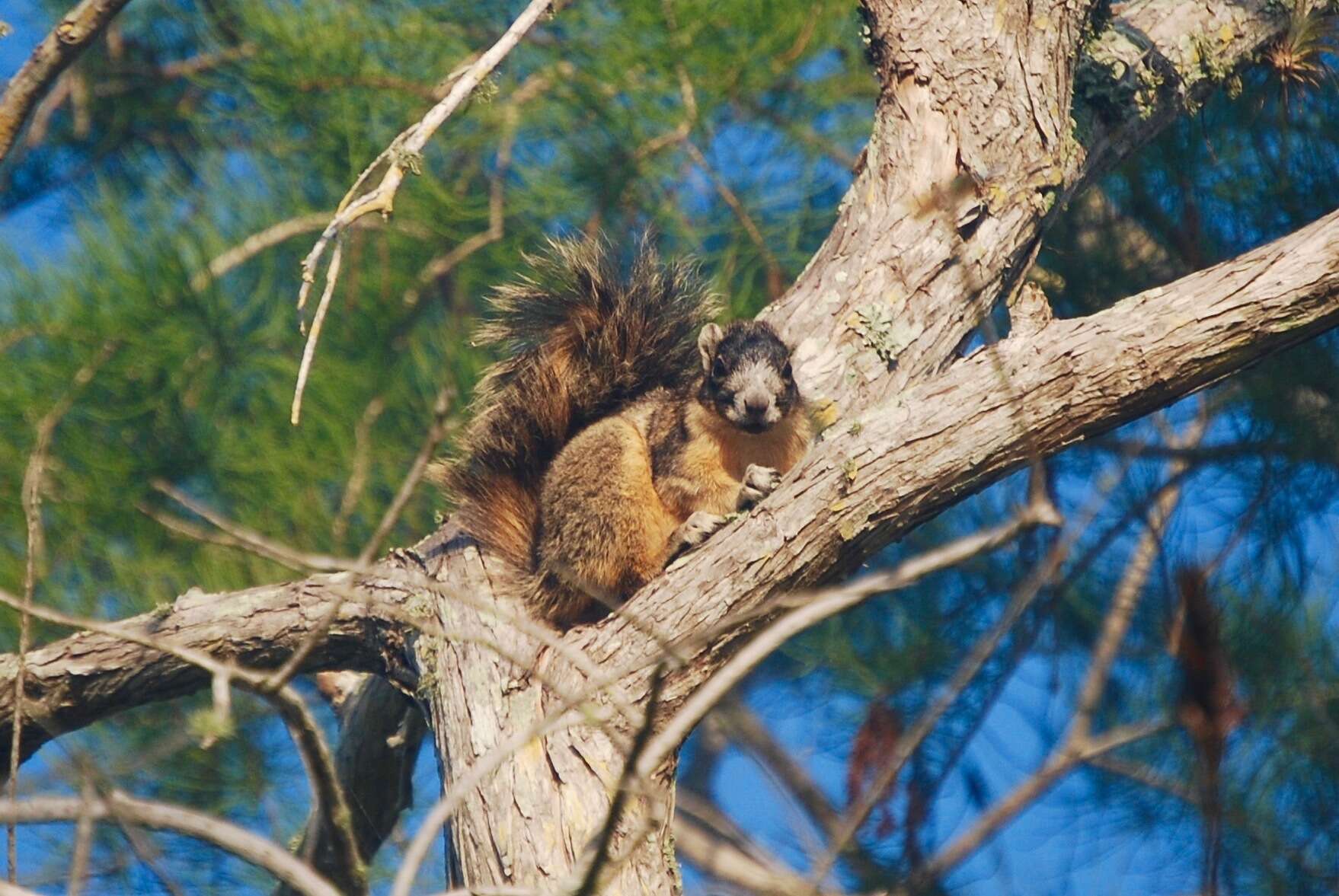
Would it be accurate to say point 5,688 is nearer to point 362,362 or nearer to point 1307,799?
point 362,362

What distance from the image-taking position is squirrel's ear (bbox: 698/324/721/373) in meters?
2.92

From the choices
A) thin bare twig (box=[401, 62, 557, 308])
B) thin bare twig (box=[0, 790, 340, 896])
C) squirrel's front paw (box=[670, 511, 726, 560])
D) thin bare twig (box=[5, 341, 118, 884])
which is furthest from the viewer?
thin bare twig (box=[401, 62, 557, 308])

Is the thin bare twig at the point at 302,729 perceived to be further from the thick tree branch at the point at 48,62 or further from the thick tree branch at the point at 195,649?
the thick tree branch at the point at 195,649

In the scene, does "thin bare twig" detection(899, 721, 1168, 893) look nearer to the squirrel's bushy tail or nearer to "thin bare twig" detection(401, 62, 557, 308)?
the squirrel's bushy tail

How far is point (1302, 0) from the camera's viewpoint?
2.97 m

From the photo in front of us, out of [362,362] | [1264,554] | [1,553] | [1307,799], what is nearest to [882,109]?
[1264,554]

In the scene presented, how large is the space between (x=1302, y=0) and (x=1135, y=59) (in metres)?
0.43

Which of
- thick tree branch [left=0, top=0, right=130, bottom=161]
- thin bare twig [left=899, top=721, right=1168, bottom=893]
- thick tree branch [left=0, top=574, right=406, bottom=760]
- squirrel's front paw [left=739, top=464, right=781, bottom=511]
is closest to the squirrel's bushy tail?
thick tree branch [left=0, top=574, right=406, bottom=760]

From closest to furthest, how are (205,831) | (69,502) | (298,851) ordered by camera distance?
(205,831) < (298,851) < (69,502)

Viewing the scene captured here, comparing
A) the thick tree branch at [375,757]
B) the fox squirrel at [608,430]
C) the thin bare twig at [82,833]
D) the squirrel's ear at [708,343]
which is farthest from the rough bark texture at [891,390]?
the thin bare twig at [82,833]

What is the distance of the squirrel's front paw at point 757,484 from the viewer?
2.58m

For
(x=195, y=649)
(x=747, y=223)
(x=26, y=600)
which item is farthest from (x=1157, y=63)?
(x=26, y=600)

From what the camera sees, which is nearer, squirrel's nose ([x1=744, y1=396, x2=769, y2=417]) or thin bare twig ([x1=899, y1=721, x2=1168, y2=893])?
thin bare twig ([x1=899, y1=721, x2=1168, y2=893])

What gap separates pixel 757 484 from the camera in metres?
2.59
